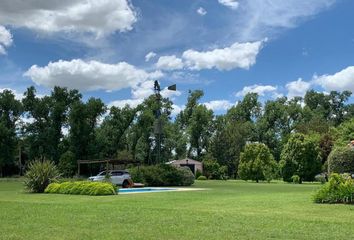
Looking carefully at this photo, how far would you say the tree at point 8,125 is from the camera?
73.6 metres

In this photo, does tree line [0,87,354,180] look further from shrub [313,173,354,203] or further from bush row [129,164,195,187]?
shrub [313,173,354,203]

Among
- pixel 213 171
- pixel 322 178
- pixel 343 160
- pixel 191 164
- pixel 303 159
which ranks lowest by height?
pixel 322 178

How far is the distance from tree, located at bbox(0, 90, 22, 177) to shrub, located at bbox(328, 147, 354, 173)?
5330 cm

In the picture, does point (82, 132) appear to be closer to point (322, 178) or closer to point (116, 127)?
point (116, 127)

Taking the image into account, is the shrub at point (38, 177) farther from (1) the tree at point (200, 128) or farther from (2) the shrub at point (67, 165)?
(1) the tree at point (200, 128)

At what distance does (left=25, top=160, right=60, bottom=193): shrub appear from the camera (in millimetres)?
28422

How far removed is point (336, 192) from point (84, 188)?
13398 mm

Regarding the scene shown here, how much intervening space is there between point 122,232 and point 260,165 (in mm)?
49543

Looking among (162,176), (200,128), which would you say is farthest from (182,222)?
(200,128)

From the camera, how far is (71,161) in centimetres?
6166

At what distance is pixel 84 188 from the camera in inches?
1016

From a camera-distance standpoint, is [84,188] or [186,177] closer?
[84,188]

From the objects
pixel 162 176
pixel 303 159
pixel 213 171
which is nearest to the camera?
pixel 162 176

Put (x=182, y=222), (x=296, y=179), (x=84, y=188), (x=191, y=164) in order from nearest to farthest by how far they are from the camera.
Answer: (x=182, y=222) < (x=84, y=188) < (x=296, y=179) < (x=191, y=164)
